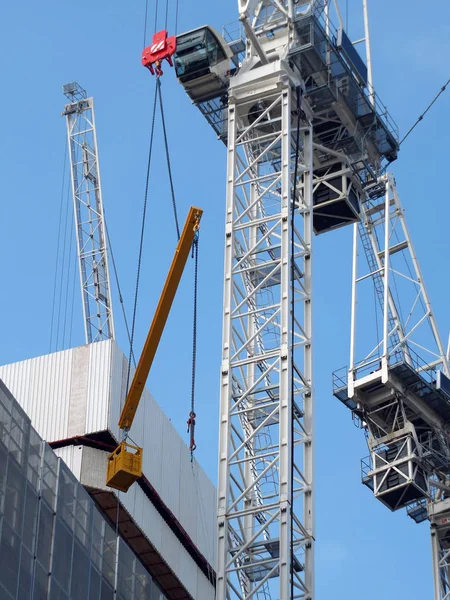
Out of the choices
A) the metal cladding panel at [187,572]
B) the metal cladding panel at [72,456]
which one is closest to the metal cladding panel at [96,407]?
the metal cladding panel at [72,456]

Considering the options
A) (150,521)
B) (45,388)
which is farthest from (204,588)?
(45,388)

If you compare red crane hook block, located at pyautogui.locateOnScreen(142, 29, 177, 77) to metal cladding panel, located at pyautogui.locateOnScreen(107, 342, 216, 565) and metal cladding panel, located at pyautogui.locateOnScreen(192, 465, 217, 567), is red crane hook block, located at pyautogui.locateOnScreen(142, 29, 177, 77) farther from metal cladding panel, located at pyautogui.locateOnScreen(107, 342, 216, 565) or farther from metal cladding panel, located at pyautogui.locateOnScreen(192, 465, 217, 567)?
metal cladding panel, located at pyautogui.locateOnScreen(192, 465, 217, 567)

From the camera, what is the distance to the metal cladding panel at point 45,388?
243ft

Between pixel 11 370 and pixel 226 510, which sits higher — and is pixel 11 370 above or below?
above

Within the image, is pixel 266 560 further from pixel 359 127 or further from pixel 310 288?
pixel 359 127

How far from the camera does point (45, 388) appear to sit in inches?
2982

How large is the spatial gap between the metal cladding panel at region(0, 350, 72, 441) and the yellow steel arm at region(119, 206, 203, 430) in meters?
13.5

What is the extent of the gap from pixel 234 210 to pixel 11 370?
Result: 21.1m

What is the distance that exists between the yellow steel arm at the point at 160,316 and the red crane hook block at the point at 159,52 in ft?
34.0

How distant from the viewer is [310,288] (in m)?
60.3

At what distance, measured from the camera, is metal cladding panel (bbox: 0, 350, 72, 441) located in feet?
243

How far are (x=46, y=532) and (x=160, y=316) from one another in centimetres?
1461

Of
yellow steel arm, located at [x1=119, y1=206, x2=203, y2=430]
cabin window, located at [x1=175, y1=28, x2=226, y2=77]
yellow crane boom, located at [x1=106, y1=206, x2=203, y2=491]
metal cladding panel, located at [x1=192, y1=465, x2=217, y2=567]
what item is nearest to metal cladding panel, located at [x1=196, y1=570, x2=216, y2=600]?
metal cladding panel, located at [x1=192, y1=465, x2=217, y2=567]

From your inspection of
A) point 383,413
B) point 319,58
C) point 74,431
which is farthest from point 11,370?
point 319,58
